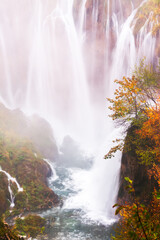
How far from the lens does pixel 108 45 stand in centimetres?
4897

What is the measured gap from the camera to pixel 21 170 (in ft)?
63.4

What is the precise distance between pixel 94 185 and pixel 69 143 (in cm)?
1318

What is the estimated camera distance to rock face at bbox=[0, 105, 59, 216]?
1628 cm

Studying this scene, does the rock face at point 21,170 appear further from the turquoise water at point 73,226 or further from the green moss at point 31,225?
the turquoise water at point 73,226

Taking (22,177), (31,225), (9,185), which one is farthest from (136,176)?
(22,177)

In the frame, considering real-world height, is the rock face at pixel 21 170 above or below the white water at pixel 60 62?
below

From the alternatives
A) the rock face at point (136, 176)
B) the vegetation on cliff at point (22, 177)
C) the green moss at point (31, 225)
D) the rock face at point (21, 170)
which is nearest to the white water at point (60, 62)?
the rock face at point (21, 170)

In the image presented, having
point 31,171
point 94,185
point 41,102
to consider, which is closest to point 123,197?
point 94,185

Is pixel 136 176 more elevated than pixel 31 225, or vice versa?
pixel 136 176

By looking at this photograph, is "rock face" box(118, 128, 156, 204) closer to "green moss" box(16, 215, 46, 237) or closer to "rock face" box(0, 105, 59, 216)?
"green moss" box(16, 215, 46, 237)

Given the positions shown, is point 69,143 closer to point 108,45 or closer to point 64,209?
point 64,209

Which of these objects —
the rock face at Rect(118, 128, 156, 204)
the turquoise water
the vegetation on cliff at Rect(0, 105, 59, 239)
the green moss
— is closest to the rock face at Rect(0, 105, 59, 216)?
the vegetation on cliff at Rect(0, 105, 59, 239)

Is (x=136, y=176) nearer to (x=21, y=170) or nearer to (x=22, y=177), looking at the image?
(x=22, y=177)

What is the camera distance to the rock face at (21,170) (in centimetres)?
1628
